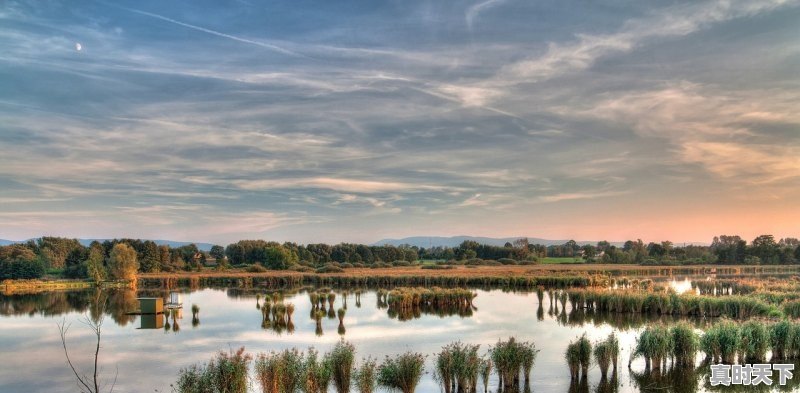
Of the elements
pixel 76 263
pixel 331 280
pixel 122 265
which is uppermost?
pixel 122 265

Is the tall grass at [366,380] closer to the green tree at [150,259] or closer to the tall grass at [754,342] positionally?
the tall grass at [754,342]

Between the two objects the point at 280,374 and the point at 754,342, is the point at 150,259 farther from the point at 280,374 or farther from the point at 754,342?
the point at 754,342

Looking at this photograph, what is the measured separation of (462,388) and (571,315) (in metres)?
24.7

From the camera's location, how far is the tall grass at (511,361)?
19.5 meters

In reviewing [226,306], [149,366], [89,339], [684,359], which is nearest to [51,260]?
[226,306]

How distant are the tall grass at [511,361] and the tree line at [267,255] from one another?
65827 millimetres

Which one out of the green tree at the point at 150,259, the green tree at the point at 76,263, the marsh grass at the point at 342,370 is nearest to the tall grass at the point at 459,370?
the marsh grass at the point at 342,370

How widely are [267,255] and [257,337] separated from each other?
82.2 m

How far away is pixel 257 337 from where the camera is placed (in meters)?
32.0

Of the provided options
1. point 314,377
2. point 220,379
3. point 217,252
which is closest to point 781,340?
point 314,377

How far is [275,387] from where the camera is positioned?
57.1 ft

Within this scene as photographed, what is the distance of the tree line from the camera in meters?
83.6

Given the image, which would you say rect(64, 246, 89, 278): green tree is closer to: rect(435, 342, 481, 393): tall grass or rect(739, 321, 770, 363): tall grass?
rect(435, 342, 481, 393): tall grass

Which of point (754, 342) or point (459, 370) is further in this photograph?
point (754, 342)
